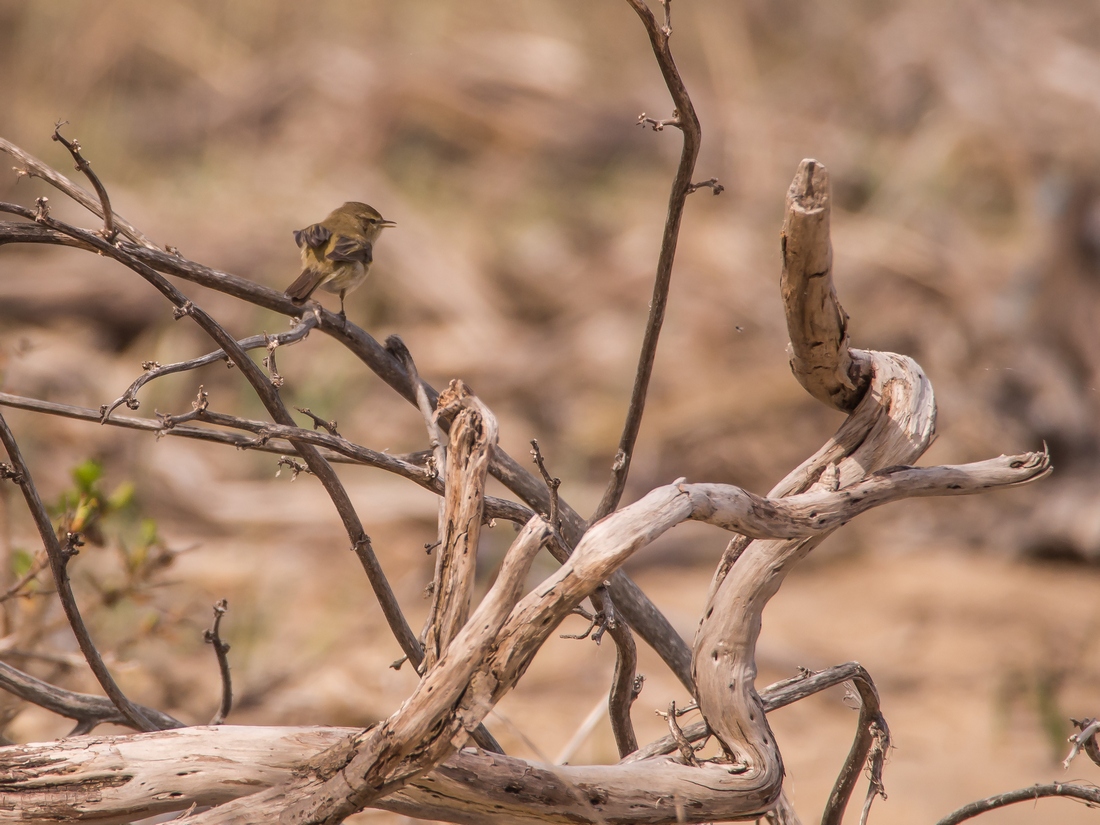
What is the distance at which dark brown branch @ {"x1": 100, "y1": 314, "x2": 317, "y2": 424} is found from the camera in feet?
5.22

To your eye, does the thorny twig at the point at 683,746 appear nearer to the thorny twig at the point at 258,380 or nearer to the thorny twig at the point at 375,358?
the thorny twig at the point at 375,358

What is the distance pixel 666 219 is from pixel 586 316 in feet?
20.6

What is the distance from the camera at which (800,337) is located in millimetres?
1660

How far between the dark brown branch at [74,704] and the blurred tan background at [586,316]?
0.42 meters

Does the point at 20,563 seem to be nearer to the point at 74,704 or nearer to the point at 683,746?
the point at 74,704

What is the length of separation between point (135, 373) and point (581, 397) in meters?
3.00

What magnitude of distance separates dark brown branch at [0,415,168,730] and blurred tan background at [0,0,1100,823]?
2.05ft

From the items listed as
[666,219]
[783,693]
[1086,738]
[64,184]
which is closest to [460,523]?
[666,219]

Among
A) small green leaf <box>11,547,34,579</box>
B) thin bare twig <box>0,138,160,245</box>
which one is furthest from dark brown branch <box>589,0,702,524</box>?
small green leaf <box>11,547,34,579</box>

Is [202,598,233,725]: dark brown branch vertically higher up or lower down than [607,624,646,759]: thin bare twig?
higher up

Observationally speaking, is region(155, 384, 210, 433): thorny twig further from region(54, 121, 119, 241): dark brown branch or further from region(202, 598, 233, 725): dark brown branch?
region(202, 598, 233, 725): dark brown branch

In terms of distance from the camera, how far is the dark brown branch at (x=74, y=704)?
6.51 ft

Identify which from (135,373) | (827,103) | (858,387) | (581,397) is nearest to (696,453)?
(581,397)

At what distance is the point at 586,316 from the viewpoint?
795cm
